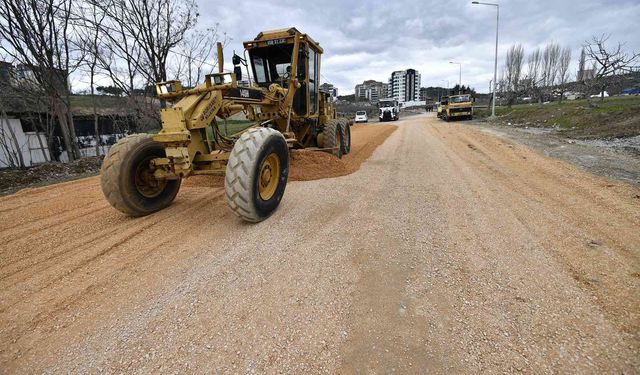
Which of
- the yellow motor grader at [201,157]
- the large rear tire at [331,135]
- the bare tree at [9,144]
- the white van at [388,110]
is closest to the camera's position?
the yellow motor grader at [201,157]

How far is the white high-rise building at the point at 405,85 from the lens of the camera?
409 ft

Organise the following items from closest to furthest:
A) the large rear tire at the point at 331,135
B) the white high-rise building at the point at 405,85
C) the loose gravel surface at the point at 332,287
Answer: the loose gravel surface at the point at 332,287, the large rear tire at the point at 331,135, the white high-rise building at the point at 405,85

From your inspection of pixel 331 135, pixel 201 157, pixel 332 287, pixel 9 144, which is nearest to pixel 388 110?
pixel 331 135

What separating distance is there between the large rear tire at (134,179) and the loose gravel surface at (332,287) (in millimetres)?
245

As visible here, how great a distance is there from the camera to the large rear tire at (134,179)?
168 inches

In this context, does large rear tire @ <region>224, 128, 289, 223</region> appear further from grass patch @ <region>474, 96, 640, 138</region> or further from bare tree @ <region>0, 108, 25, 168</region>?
grass patch @ <region>474, 96, 640, 138</region>

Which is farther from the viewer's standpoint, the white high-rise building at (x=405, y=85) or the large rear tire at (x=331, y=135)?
the white high-rise building at (x=405, y=85)

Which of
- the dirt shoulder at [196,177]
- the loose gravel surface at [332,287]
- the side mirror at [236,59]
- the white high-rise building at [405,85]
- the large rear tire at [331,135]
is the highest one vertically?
the white high-rise building at [405,85]

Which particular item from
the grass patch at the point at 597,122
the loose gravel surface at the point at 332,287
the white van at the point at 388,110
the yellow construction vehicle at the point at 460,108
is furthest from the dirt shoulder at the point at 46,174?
the white van at the point at 388,110

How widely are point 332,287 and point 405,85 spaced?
136 meters

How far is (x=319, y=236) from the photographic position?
392 cm

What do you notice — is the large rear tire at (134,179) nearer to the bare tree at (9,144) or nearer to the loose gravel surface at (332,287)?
the loose gravel surface at (332,287)

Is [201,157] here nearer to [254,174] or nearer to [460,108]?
[254,174]

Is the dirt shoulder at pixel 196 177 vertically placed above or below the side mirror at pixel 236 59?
below
